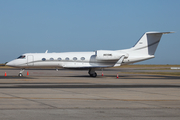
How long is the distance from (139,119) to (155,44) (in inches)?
1025

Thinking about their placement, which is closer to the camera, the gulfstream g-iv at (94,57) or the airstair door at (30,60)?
the gulfstream g-iv at (94,57)

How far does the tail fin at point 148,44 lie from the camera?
32.0 meters

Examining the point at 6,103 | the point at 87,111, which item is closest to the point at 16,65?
the point at 6,103

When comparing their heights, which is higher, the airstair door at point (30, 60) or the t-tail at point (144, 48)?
the t-tail at point (144, 48)

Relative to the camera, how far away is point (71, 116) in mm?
7797

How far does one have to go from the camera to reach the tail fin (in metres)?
32.0

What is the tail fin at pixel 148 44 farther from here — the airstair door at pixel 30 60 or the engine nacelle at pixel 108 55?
the airstair door at pixel 30 60

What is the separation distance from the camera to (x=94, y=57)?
3197 centimetres

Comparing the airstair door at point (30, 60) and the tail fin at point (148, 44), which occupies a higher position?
the tail fin at point (148, 44)

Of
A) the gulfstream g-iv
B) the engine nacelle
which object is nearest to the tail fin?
the gulfstream g-iv

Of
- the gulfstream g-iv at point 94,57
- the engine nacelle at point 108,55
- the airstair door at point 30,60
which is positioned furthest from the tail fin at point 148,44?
the airstair door at point 30,60

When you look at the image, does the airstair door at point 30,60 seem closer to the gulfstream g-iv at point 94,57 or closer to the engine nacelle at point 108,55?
the gulfstream g-iv at point 94,57

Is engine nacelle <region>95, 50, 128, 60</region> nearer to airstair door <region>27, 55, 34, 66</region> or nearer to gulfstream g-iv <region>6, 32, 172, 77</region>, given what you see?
gulfstream g-iv <region>6, 32, 172, 77</region>

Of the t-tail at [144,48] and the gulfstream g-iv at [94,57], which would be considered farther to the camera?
the t-tail at [144,48]
